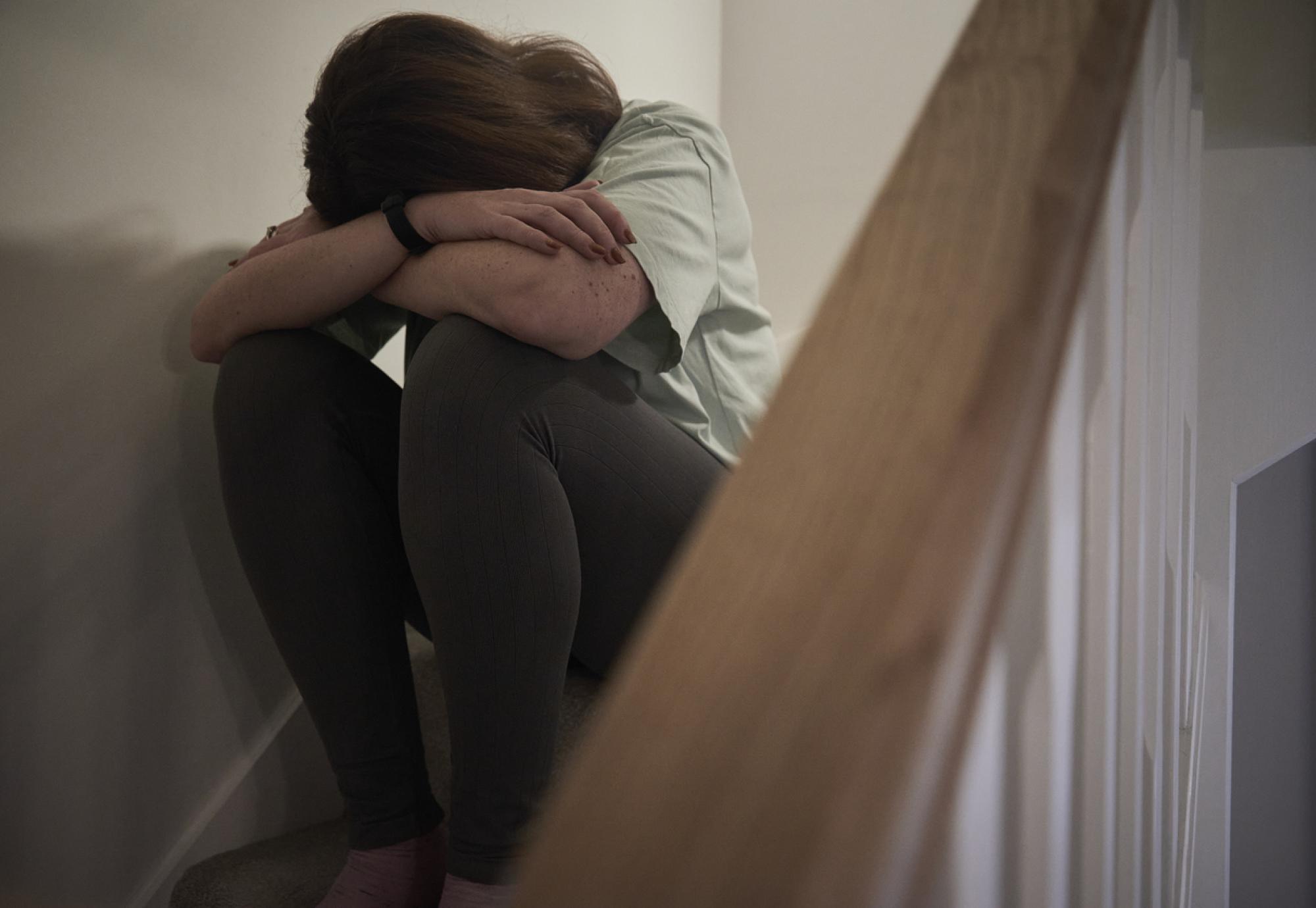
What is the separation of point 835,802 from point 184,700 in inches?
37.8

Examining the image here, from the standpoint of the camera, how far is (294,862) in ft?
2.88

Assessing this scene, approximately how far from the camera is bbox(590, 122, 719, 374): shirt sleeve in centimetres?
75

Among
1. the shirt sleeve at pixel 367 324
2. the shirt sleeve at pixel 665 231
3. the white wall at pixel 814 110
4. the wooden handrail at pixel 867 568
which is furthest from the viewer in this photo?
the white wall at pixel 814 110

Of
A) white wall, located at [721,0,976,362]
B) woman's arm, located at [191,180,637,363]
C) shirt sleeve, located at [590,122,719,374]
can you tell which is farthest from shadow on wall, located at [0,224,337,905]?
white wall, located at [721,0,976,362]

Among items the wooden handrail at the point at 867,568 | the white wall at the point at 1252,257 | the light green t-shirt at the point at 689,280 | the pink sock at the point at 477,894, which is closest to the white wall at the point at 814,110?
the white wall at the point at 1252,257

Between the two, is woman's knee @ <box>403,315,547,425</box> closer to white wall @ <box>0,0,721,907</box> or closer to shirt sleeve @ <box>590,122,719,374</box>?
shirt sleeve @ <box>590,122,719,374</box>

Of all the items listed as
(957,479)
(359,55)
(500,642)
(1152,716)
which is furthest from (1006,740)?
(359,55)

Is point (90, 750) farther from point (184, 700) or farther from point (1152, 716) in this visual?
point (1152, 716)

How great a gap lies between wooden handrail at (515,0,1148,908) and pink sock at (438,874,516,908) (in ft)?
1.71

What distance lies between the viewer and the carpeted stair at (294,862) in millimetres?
824

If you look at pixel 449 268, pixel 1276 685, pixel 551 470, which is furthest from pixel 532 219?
pixel 1276 685

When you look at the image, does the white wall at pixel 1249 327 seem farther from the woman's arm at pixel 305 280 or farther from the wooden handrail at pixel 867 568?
the wooden handrail at pixel 867 568

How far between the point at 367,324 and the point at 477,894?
0.60 meters

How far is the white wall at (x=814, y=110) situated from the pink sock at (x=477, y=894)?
1455 mm
